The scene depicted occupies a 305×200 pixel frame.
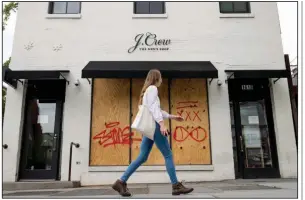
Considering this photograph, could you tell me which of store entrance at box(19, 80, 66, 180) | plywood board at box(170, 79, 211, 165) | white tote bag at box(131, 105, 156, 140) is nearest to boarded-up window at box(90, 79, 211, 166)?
plywood board at box(170, 79, 211, 165)

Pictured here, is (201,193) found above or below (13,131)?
below

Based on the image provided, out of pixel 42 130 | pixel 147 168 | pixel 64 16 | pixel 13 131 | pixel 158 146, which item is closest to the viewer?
pixel 158 146

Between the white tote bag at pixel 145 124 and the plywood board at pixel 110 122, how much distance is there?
3842mm

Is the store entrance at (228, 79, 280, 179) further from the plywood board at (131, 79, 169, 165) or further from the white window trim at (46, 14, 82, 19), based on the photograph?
the white window trim at (46, 14, 82, 19)

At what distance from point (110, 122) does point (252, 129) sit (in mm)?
3952

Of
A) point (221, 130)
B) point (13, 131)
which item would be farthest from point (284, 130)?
point (13, 131)

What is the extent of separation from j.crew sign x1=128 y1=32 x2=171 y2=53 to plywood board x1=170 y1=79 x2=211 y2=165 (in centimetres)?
107

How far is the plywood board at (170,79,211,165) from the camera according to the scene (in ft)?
25.0

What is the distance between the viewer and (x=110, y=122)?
781cm

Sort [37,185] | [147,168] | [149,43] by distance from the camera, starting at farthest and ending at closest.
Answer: [149,43], [147,168], [37,185]

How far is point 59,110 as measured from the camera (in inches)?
316

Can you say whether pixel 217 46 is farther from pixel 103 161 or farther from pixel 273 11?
pixel 103 161

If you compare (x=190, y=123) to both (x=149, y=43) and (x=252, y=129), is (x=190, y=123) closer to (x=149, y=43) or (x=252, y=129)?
(x=252, y=129)

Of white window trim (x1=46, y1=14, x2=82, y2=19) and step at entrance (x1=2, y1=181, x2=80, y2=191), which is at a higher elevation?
white window trim (x1=46, y1=14, x2=82, y2=19)
